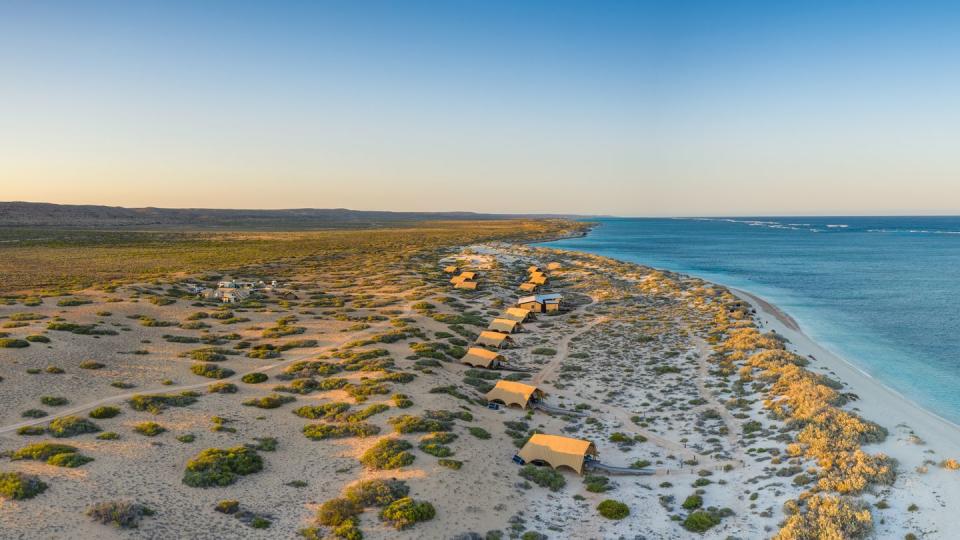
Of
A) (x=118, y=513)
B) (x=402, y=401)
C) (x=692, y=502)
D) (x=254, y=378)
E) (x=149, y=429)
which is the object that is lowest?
(x=692, y=502)

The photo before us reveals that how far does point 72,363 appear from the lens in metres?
32.5

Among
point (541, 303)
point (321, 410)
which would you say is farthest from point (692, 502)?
point (541, 303)

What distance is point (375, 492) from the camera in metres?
20.5

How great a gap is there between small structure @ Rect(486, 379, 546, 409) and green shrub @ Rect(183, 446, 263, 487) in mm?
15165

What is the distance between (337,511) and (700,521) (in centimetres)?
1456

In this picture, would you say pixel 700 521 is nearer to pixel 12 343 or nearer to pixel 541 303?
pixel 541 303

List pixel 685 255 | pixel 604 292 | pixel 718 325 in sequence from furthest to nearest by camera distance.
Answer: pixel 685 255 → pixel 604 292 → pixel 718 325

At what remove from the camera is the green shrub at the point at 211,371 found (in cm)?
3344

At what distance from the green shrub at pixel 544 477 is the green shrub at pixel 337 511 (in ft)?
26.7

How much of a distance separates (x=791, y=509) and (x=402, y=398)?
20.8 meters

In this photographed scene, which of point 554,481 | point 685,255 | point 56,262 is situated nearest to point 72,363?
point 554,481

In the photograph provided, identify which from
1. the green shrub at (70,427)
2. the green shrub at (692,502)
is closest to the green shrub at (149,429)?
the green shrub at (70,427)

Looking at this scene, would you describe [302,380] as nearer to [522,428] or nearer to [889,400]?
[522,428]

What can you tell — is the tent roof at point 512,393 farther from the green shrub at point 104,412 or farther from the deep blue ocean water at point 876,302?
the deep blue ocean water at point 876,302
